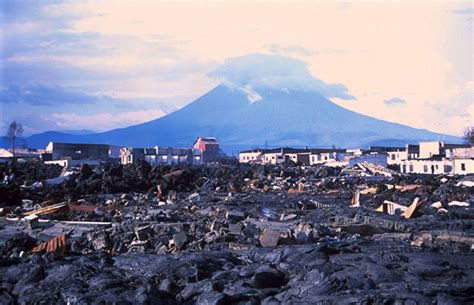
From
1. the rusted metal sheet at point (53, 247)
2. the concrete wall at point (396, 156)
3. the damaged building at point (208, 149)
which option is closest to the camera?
the rusted metal sheet at point (53, 247)

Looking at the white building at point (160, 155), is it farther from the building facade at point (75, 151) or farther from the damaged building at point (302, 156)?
the damaged building at point (302, 156)

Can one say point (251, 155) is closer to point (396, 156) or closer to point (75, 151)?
point (396, 156)

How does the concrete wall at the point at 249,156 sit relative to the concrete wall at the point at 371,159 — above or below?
below

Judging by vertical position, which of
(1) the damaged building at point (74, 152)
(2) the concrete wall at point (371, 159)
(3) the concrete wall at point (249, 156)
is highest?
(1) the damaged building at point (74, 152)

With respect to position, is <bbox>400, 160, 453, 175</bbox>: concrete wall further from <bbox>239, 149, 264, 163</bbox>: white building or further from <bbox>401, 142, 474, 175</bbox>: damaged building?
<bbox>239, 149, 264, 163</bbox>: white building

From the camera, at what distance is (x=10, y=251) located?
461 inches

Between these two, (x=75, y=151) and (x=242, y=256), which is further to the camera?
(x=75, y=151)

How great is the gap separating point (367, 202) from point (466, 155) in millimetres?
26677

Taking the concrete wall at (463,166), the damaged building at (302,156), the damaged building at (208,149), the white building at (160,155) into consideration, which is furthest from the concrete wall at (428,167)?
the damaged building at (208,149)

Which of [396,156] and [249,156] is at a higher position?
[396,156]

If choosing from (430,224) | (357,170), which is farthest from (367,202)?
(357,170)

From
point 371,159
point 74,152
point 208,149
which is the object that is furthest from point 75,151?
point 208,149

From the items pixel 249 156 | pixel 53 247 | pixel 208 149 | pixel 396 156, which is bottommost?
pixel 249 156

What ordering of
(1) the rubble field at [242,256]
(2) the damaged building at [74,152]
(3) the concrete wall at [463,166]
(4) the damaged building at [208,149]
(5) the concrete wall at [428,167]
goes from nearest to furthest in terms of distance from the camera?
(1) the rubble field at [242,256] → (3) the concrete wall at [463,166] → (5) the concrete wall at [428,167] → (2) the damaged building at [74,152] → (4) the damaged building at [208,149]
